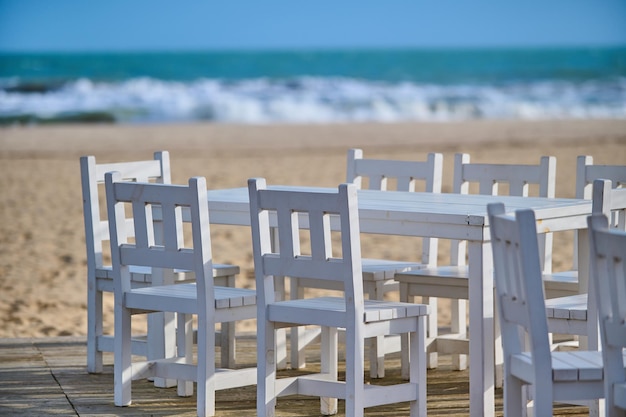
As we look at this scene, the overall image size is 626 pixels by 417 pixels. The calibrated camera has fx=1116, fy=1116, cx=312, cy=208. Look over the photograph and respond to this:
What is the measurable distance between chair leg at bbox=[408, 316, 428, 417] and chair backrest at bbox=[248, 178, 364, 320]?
0.28 meters

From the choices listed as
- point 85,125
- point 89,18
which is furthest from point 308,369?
point 89,18

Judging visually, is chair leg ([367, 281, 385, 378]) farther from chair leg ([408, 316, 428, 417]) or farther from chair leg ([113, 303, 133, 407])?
chair leg ([113, 303, 133, 407])

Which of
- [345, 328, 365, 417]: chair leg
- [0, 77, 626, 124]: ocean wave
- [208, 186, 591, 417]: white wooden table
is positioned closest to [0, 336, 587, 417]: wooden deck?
[208, 186, 591, 417]: white wooden table

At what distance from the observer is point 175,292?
416 centimetres

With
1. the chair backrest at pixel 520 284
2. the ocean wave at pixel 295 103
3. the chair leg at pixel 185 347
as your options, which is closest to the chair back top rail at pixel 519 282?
the chair backrest at pixel 520 284

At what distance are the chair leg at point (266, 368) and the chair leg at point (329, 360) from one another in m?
0.35

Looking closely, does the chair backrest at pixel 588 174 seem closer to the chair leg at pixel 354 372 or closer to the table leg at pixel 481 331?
the table leg at pixel 481 331

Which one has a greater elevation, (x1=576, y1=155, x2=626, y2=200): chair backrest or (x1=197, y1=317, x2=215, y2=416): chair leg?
(x1=576, y1=155, x2=626, y2=200): chair backrest

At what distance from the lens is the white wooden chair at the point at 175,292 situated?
13.0 feet

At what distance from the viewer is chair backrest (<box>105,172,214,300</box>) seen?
3939 mm

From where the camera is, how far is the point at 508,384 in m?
3.18

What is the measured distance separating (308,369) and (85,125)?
20461 mm

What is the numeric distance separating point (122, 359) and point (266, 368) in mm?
723

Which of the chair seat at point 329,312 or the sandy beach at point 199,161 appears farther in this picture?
the sandy beach at point 199,161
